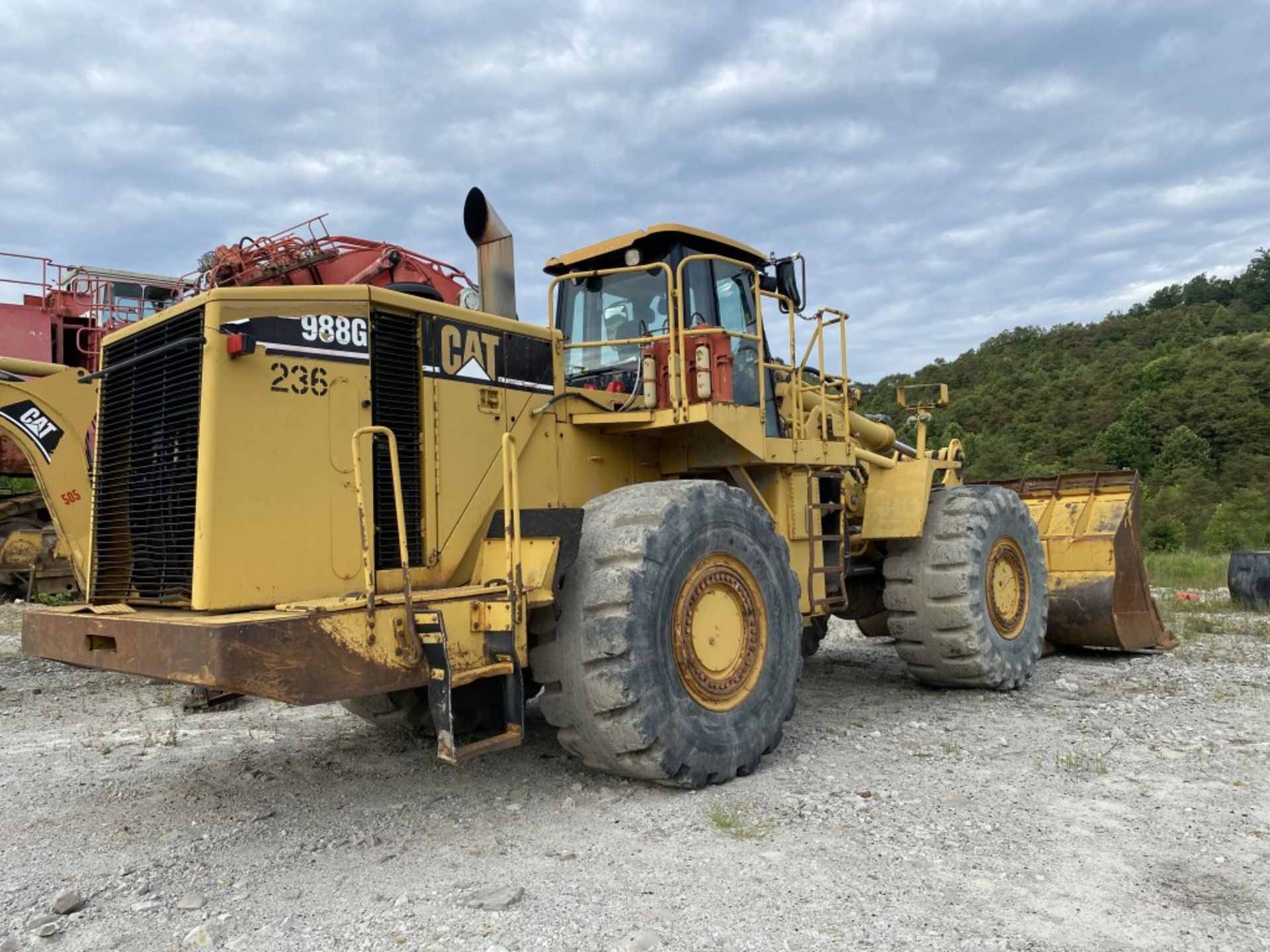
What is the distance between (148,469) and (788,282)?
13.4 feet

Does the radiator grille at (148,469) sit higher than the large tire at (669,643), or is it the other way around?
the radiator grille at (148,469)

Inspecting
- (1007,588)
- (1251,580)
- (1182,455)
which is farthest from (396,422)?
(1182,455)

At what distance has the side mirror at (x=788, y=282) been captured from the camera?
6.43m

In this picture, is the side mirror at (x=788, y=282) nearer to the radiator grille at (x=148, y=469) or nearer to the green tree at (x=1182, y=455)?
the radiator grille at (x=148, y=469)

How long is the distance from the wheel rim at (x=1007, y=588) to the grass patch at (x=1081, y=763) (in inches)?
81.6

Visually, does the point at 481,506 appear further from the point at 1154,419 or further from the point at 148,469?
the point at 1154,419

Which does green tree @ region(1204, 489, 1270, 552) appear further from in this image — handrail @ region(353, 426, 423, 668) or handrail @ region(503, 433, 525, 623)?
handrail @ region(353, 426, 423, 668)

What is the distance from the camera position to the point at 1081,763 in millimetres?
5137

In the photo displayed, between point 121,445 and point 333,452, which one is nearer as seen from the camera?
point 333,452

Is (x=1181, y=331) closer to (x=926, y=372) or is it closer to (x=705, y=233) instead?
(x=926, y=372)

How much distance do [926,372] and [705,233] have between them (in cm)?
4276

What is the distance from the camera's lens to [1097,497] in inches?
370

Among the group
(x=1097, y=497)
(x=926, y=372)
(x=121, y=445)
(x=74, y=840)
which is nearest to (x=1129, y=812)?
(x=74, y=840)

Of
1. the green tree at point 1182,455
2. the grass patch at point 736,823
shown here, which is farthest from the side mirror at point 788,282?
the green tree at point 1182,455
